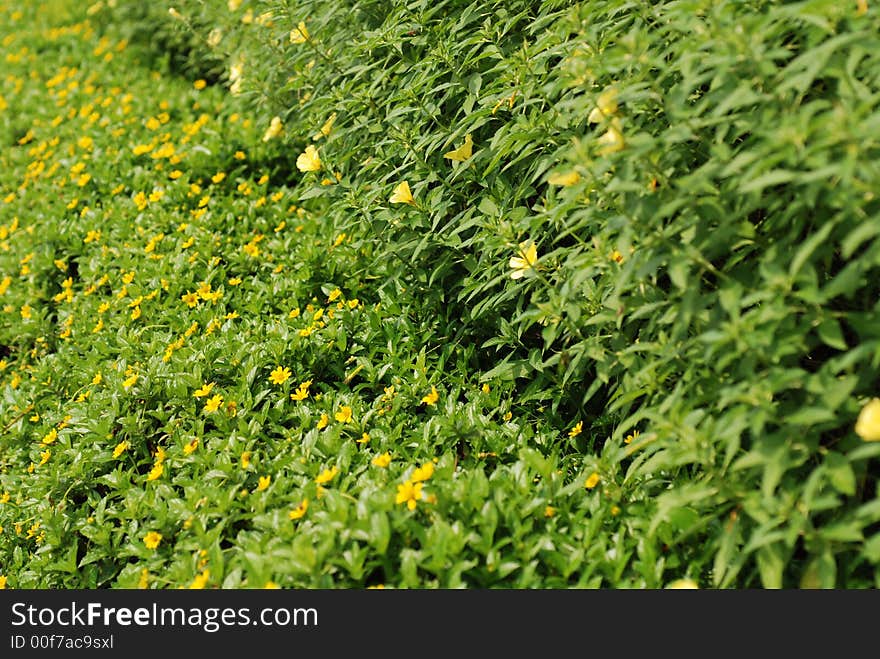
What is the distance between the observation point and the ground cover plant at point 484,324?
6.27ft

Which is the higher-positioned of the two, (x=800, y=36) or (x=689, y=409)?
(x=800, y=36)

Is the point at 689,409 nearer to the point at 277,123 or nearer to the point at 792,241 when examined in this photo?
the point at 792,241

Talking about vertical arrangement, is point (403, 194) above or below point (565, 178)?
below

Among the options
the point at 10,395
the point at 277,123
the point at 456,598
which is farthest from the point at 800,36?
the point at 10,395

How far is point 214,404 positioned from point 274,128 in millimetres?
1569

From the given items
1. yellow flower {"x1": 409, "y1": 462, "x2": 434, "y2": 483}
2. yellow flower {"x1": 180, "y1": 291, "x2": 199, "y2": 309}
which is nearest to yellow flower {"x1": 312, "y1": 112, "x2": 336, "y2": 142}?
yellow flower {"x1": 180, "y1": 291, "x2": 199, "y2": 309}

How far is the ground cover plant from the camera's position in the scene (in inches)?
75.2

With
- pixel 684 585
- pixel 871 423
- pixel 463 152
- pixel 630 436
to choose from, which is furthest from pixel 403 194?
pixel 871 423

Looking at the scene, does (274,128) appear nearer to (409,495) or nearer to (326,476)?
(326,476)

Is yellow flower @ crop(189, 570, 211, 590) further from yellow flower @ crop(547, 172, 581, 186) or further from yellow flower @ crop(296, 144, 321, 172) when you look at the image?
yellow flower @ crop(296, 144, 321, 172)

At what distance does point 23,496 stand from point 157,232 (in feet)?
4.46

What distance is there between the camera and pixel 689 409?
210 cm

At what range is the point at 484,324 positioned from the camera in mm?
2988

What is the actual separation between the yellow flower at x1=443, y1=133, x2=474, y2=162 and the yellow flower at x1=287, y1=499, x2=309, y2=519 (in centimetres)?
115
